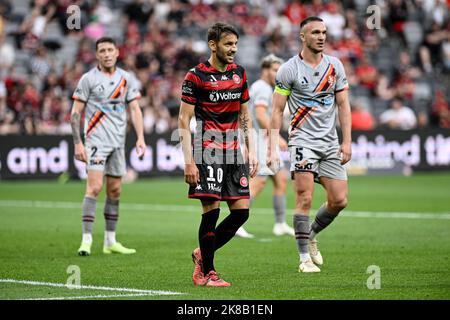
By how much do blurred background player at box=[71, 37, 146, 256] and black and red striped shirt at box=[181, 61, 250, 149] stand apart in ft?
10.8

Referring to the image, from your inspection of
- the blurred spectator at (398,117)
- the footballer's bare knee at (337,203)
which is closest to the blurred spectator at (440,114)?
the blurred spectator at (398,117)

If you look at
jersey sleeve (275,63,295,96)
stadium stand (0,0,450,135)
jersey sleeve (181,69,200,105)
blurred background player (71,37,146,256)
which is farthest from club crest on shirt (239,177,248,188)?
stadium stand (0,0,450,135)

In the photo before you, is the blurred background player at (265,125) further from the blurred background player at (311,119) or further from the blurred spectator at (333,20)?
the blurred spectator at (333,20)

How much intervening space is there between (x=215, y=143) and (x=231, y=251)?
3671mm

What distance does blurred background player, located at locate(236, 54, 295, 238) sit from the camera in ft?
51.3

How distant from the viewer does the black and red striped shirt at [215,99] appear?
32.7 ft

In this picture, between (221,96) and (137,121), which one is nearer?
(221,96)

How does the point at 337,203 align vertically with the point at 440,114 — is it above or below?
below

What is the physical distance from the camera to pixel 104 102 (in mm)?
13555

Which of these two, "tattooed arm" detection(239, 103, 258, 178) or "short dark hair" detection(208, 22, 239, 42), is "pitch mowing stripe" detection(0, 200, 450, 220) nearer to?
"tattooed arm" detection(239, 103, 258, 178)

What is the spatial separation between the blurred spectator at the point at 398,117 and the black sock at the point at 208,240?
21872 mm

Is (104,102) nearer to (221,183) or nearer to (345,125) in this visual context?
(345,125)

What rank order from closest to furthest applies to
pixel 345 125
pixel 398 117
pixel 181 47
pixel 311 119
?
pixel 345 125 → pixel 311 119 → pixel 398 117 → pixel 181 47

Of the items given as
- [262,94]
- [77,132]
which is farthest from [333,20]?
[77,132]
